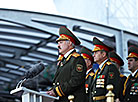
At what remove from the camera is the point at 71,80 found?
4.50 m

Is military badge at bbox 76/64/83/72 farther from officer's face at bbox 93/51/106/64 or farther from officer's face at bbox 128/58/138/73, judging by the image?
officer's face at bbox 128/58/138/73

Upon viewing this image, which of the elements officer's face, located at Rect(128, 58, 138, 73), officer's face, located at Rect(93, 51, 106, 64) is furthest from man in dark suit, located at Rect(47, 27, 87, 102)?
officer's face, located at Rect(128, 58, 138, 73)

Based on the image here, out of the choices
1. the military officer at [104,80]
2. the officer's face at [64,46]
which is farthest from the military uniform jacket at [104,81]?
the officer's face at [64,46]

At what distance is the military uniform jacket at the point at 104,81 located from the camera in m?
4.87

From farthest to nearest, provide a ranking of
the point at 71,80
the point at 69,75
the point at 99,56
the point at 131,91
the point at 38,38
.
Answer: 1. the point at 38,38
2. the point at 131,91
3. the point at 99,56
4. the point at 69,75
5. the point at 71,80

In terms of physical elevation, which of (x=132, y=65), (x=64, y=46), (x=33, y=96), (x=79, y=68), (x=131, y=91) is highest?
(x=64, y=46)

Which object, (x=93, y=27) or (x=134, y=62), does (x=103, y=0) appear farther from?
(x=134, y=62)

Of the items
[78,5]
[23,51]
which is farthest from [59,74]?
[78,5]

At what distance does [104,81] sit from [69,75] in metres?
0.56

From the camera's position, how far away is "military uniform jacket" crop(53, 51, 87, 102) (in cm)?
450

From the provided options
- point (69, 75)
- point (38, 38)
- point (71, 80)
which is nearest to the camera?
point (71, 80)

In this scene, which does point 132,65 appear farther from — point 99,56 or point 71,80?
point 71,80

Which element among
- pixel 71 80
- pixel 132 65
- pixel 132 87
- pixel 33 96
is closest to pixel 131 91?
pixel 132 87

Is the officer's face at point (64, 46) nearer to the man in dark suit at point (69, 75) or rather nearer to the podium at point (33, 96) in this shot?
the man in dark suit at point (69, 75)
